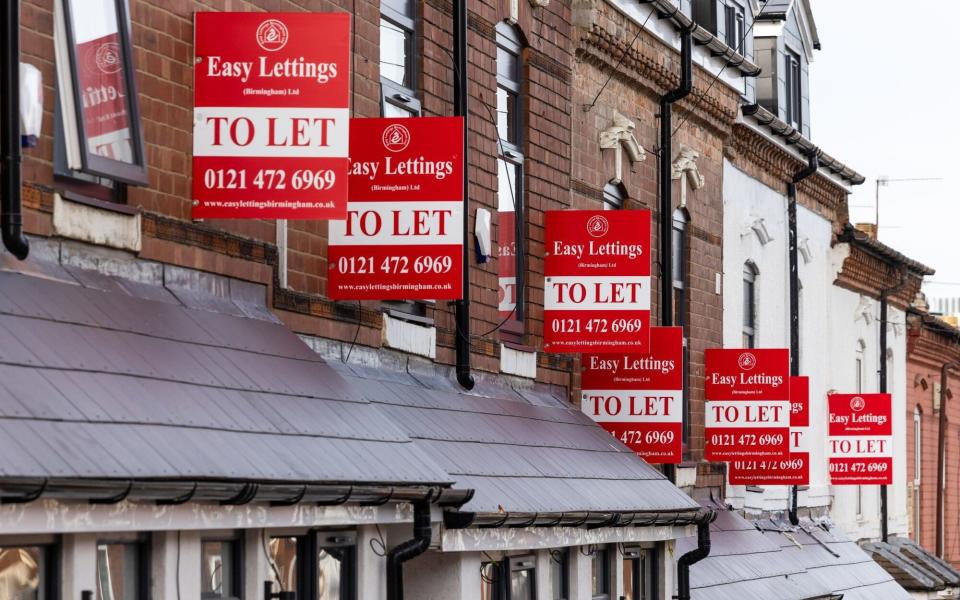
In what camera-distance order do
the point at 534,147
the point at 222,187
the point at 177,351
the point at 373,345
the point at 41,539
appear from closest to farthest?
the point at 41,539, the point at 177,351, the point at 222,187, the point at 373,345, the point at 534,147

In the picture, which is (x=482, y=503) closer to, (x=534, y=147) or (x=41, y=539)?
(x=41, y=539)

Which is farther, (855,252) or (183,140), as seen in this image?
(855,252)

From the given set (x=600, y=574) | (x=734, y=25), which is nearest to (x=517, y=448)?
(x=600, y=574)

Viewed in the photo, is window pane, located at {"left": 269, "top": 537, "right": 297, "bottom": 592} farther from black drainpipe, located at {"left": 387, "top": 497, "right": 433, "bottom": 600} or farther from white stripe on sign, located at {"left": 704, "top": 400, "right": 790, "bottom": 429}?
white stripe on sign, located at {"left": 704, "top": 400, "right": 790, "bottom": 429}

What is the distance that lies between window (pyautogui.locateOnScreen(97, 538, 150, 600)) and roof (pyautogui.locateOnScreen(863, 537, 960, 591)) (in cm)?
2851

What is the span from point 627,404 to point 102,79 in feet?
37.3

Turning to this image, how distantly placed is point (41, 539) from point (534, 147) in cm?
1167

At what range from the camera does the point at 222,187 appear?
1353cm

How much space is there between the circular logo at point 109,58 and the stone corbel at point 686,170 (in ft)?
47.5

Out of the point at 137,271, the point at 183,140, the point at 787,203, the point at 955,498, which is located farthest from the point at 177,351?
the point at 955,498

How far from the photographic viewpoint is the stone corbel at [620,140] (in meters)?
23.9

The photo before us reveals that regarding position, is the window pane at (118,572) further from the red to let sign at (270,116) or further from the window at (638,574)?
the window at (638,574)

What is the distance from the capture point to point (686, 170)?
88.1ft

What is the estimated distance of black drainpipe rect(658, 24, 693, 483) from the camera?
82.3 feet
